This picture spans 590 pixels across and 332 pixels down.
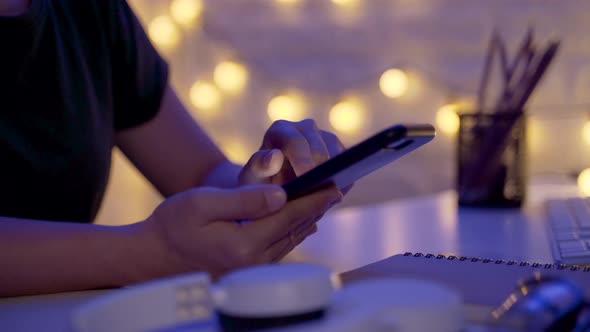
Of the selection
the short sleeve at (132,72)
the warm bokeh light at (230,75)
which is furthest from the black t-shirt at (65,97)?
the warm bokeh light at (230,75)

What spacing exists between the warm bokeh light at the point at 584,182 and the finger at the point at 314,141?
798mm

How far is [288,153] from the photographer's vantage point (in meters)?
0.71

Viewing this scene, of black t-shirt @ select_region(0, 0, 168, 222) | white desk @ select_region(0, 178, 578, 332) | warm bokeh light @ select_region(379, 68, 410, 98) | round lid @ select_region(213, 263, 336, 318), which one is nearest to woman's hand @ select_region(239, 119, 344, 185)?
white desk @ select_region(0, 178, 578, 332)

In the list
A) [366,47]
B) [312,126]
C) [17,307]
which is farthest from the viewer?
[366,47]

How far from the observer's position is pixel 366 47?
1.66 meters

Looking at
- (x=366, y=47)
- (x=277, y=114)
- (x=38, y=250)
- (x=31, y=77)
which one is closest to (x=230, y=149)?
(x=277, y=114)

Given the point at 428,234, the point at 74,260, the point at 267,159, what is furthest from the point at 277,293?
the point at 428,234

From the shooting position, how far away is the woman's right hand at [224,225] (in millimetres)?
487

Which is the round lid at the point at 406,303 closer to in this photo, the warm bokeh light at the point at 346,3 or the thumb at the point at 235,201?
the thumb at the point at 235,201

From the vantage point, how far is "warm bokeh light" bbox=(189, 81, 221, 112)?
1.69 metres

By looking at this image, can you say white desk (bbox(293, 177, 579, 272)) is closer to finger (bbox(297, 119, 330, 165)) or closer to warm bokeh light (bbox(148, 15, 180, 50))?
finger (bbox(297, 119, 330, 165))

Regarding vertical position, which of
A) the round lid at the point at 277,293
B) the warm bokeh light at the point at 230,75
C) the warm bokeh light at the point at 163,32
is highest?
the warm bokeh light at the point at 163,32

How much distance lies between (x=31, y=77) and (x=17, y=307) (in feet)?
1.33

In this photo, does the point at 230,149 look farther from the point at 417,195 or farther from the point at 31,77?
the point at 31,77
